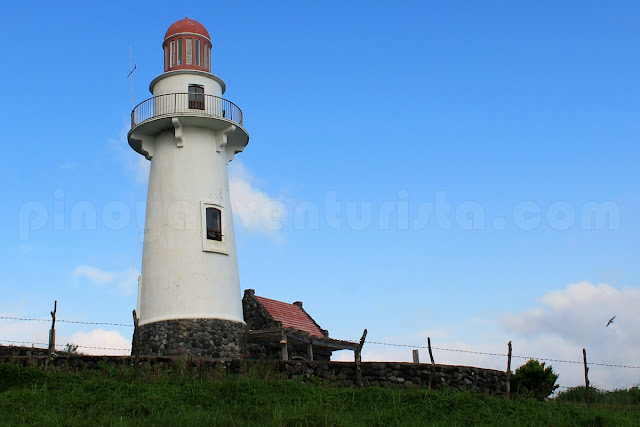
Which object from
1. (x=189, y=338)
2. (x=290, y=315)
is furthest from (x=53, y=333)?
(x=290, y=315)

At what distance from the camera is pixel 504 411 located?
1817 cm

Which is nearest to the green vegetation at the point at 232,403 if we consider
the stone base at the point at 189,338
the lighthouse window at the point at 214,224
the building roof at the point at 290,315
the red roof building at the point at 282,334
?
the stone base at the point at 189,338

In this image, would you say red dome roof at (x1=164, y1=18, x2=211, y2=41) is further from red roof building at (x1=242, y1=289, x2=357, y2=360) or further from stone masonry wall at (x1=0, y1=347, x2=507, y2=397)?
stone masonry wall at (x1=0, y1=347, x2=507, y2=397)

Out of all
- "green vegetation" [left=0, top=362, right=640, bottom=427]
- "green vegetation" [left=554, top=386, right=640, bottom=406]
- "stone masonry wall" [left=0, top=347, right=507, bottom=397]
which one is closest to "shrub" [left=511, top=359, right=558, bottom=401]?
"green vegetation" [left=554, top=386, right=640, bottom=406]

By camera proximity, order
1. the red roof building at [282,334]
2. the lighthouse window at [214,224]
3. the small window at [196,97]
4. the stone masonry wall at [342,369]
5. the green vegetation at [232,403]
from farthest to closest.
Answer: the small window at [196,97]
the lighthouse window at [214,224]
the red roof building at [282,334]
the stone masonry wall at [342,369]
the green vegetation at [232,403]

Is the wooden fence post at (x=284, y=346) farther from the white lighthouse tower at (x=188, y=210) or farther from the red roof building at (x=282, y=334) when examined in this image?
the white lighthouse tower at (x=188, y=210)

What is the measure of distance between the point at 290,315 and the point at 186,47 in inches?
409

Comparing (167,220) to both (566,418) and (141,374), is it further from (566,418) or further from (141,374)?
(566,418)

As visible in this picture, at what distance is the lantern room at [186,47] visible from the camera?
28.5m

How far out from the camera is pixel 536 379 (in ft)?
80.6

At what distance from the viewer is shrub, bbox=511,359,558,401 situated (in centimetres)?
2438

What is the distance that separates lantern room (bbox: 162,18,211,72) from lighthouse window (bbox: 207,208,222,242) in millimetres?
5143

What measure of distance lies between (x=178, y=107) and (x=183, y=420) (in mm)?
14142

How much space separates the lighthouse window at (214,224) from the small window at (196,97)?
3605mm
